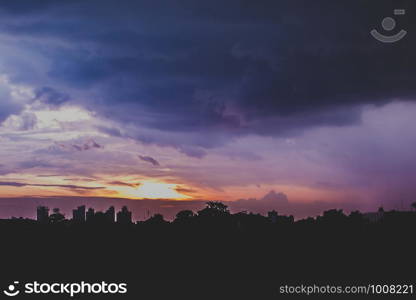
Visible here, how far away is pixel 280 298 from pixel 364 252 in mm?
17537

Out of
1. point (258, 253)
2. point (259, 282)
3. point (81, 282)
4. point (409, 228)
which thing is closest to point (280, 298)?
point (259, 282)

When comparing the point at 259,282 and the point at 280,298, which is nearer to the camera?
the point at 280,298

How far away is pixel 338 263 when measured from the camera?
3891cm

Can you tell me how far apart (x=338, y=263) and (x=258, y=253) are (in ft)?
31.1

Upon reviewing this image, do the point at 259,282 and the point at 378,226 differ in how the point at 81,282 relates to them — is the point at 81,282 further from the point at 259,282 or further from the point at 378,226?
the point at 378,226

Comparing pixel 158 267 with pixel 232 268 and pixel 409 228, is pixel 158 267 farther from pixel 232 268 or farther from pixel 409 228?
Answer: pixel 409 228

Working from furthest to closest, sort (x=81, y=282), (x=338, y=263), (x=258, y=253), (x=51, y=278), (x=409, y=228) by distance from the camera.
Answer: (x=409, y=228)
(x=258, y=253)
(x=338, y=263)
(x=51, y=278)
(x=81, y=282)

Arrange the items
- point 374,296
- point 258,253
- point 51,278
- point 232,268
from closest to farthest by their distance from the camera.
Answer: point 374,296 → point 51,278 → point 232,268 → point 258,253

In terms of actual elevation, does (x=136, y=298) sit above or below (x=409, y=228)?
below

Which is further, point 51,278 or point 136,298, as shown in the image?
point 51,278

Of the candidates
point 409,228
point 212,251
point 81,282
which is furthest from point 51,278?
point 409,228

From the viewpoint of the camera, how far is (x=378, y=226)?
6338cm

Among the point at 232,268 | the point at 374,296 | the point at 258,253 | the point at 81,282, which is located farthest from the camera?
the point at 258,253

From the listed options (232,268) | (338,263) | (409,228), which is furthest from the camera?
(409,228)
